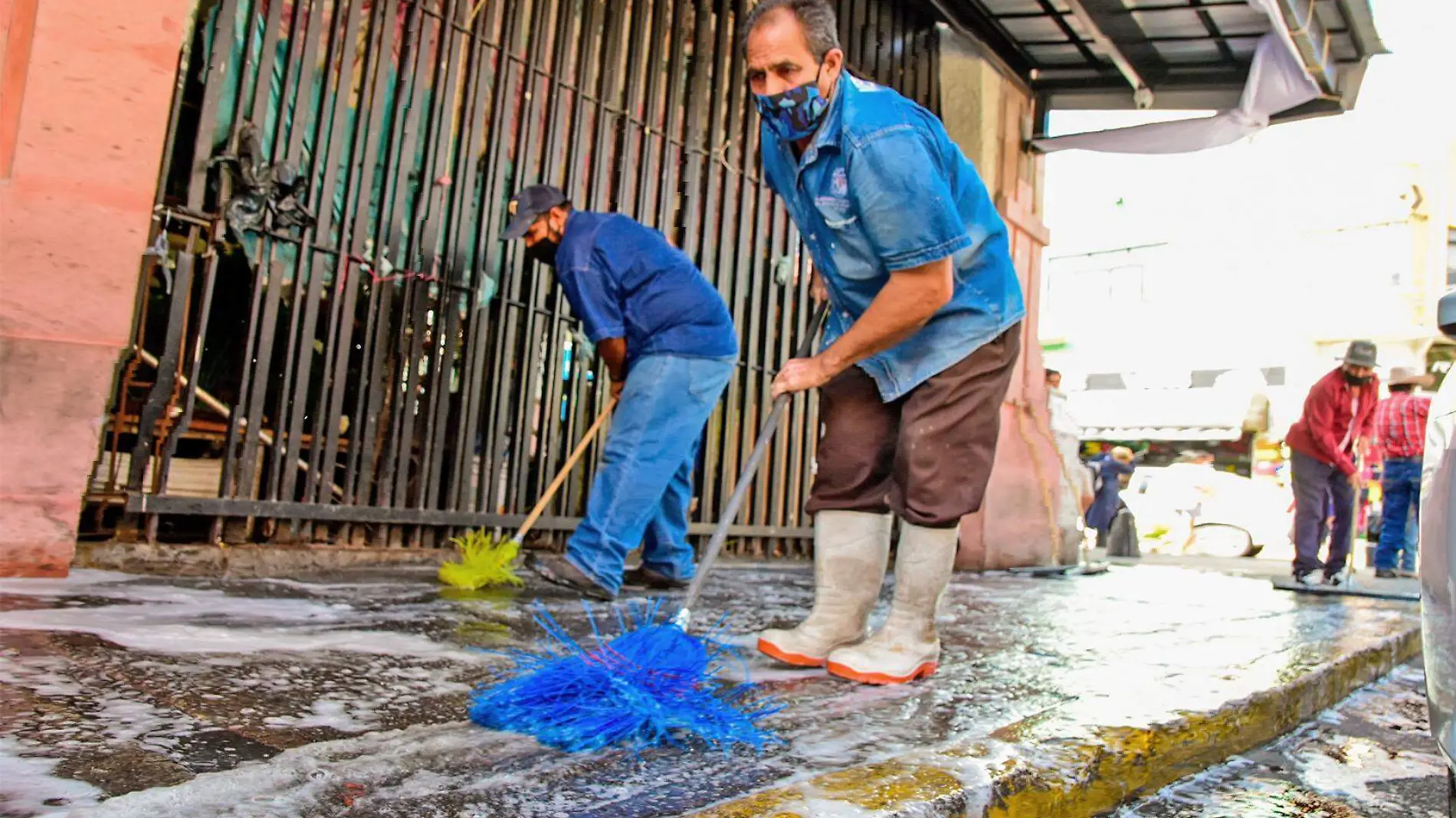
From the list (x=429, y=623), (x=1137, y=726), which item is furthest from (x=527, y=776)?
(x=429, y=623)

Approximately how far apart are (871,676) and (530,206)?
2513mm

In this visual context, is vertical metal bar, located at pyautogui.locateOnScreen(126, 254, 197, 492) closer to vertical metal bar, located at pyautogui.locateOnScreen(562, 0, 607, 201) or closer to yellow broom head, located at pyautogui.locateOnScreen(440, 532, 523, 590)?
yellow broom head, located at pyautogui.locateOnScreen(440, 532, 523, 590)

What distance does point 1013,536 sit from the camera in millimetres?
7383

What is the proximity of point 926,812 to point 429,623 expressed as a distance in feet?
6.00

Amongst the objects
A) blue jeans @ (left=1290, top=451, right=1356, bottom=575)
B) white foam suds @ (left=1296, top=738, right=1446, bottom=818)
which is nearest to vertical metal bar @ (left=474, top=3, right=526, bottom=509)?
white foam suds @ (left=1296, top=738, right=1446, bottom=818)

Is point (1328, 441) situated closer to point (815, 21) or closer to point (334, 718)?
point (815, 21)

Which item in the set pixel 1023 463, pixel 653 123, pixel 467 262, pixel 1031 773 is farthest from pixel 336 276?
pixel 1023 463

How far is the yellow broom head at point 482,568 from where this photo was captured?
150 inches

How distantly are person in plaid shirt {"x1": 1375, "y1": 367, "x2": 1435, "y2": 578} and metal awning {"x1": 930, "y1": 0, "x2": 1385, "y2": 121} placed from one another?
3365 millimetres

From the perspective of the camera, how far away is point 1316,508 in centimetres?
708

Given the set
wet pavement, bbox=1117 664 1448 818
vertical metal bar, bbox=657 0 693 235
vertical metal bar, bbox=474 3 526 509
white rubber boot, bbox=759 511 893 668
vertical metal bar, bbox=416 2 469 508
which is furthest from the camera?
vertical metal bar, bbox=657 0 693 235

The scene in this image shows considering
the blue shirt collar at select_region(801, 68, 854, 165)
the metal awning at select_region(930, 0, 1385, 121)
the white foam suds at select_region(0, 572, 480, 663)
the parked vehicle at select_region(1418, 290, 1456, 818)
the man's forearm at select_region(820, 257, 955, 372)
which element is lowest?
the white foam suds at select_region(0, 572, 480, 663)

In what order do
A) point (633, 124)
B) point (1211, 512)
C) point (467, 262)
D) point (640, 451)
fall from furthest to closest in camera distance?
point (1211, 512), point (633, 124), point (467, 262), point (640, 451)

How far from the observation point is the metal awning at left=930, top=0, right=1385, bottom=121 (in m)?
6.48
